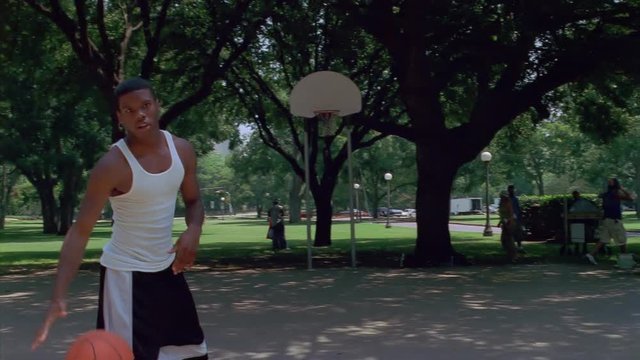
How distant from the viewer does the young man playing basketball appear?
327 cm

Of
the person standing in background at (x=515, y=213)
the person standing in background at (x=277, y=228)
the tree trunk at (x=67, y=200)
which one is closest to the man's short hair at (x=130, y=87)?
the person standing in background at (x=515, y=213)

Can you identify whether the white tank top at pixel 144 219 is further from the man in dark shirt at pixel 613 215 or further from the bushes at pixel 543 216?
the bushes at pixel 543 216

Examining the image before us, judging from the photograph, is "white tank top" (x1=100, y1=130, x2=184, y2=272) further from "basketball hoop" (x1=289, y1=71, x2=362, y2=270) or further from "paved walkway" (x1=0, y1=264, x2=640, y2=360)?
"basketball hoop" (x1=289, y1=71, x2=362, y2=270)

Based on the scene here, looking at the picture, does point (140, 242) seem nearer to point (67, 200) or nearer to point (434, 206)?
point (434, 206)

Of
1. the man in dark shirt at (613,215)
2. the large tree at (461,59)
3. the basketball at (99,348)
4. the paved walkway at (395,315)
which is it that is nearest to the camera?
the basketball at (99,348)

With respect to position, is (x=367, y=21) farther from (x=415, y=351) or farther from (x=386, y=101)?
(x=415, y=351)

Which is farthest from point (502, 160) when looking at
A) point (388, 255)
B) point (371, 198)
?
point (388, 255)

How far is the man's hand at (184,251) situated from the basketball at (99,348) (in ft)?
1.67

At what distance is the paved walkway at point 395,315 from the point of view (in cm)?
686

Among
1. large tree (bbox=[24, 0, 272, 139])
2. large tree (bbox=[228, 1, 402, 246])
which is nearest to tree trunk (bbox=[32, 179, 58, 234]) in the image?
large tree (bbox=[228, 1, 402, 246])

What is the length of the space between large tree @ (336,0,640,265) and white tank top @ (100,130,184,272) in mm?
11556

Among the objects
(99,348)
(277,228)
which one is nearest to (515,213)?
(277,228)

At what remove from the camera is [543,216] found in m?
24.3

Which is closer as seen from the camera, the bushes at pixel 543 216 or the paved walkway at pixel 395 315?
the paved walkway at pixel 395 315
